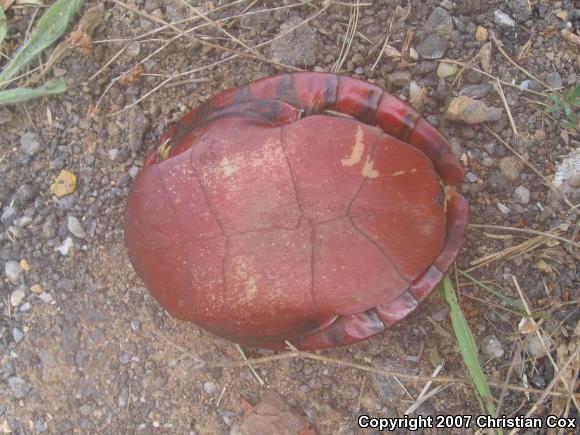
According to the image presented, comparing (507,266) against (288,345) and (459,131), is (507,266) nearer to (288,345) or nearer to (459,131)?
(459,131)

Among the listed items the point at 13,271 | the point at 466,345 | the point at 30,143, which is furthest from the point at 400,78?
Result: the point at 13,271

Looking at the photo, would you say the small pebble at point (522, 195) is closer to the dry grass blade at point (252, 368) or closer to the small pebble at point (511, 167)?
the small pebble at point (511, 167)

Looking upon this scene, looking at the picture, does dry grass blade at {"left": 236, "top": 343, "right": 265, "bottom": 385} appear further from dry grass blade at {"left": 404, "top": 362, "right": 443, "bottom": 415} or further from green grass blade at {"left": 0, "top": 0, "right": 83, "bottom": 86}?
green grass blade at {"left": 0, "top": 0, "right": 83, "bottom": 86}

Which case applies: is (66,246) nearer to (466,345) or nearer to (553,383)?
(466,345)

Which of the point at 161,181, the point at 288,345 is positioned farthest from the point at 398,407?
the point at 161,181

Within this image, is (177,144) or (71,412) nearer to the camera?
(177,144)

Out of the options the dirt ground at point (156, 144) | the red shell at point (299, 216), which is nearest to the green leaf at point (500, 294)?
the dirt ground at point (156, 144)

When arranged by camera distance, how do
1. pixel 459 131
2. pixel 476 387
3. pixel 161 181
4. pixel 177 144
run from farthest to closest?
pixel 459 131 < pixel 476 387 < pixel 177 144 < pixel 161 181
